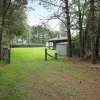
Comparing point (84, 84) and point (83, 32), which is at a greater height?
point (83, 32)

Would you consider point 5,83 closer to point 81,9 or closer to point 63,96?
point 63,96

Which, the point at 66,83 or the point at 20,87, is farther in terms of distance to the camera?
the point at 66,83

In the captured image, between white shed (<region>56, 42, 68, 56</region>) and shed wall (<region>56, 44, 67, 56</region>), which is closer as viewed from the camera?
white shed (<region>56, 42, 68, 56</region>)

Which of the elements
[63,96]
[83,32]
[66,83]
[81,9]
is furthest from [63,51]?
[63,96]

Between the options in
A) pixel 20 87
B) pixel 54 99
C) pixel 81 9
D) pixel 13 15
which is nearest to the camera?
pixel 54 99

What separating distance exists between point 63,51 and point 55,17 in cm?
808

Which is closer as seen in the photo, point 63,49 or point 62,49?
point 63,49

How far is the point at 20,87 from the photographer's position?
317 inches

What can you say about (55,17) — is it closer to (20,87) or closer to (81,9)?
(81,9)

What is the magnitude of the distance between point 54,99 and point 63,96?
0.45 m

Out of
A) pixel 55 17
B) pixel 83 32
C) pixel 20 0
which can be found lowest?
pixel 83 32

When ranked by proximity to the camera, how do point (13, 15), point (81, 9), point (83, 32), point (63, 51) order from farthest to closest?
point (63, 51), point (13, 15), point (83, 32), point (81, 9)

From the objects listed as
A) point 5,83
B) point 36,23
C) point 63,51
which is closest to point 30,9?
point 36,23

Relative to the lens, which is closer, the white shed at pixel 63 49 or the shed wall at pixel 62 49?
the white shed at pixel 63 49
